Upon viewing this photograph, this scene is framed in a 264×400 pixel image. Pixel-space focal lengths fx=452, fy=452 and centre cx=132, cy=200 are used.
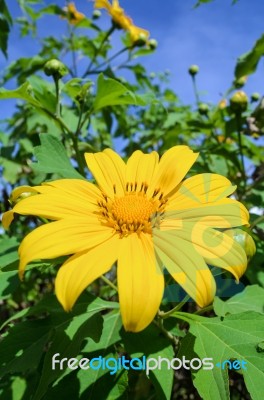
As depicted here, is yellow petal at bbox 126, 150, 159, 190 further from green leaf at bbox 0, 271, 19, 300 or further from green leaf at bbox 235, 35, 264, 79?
green leaf at bbox 235, 35, 264, 79

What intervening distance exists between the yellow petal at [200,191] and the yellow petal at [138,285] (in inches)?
9.7

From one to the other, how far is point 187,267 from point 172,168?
431 millimetres

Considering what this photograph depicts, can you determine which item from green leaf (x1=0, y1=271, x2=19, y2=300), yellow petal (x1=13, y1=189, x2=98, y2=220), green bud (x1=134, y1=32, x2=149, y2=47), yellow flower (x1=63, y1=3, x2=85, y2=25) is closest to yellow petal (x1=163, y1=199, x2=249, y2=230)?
yellow petal (x1=13, y1=189, x2=98, y2=220)

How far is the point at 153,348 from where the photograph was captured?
117cm

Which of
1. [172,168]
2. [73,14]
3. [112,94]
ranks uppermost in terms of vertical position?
[73,14]

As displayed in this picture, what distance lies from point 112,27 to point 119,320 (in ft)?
Result: 7.63

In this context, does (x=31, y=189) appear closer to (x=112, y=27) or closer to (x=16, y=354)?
(x=16, y=354)

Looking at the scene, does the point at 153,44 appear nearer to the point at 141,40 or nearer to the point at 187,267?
the point at 141,40

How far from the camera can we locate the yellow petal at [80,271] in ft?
2.76

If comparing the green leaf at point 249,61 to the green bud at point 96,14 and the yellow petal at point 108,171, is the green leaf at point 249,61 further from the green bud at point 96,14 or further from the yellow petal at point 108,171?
the green bud at point 96,14

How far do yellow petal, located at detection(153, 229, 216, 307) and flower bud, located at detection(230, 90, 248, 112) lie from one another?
1.23m

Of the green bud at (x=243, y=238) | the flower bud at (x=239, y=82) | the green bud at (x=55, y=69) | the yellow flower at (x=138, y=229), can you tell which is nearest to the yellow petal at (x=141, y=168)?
the yellow flower at (x=138, y=229)

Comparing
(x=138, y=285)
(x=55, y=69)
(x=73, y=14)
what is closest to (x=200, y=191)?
(x=138, y=285)

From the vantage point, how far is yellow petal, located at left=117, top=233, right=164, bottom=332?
79 cm
